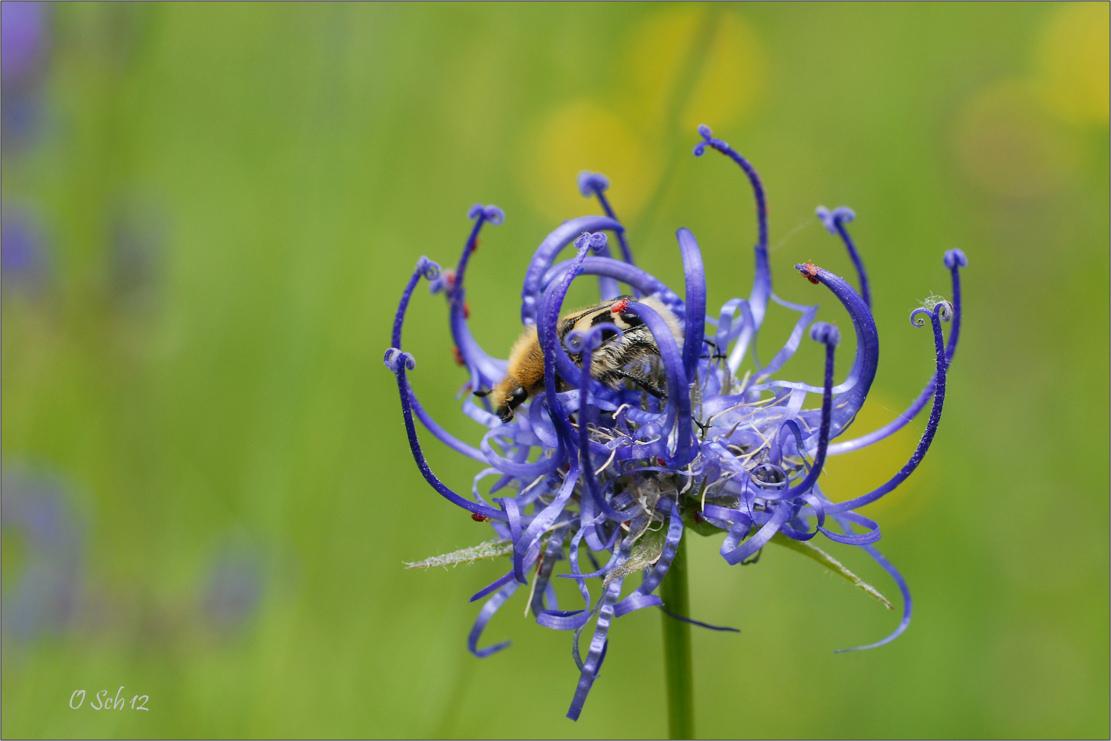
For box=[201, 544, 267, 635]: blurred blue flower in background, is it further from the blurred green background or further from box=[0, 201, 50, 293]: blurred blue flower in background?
box=[0, 201, 50, 293]: blurred blue flower in background

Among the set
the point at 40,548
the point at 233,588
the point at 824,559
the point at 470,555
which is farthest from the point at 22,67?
the point at 824,559

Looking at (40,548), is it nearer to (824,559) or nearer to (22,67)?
(22,67)

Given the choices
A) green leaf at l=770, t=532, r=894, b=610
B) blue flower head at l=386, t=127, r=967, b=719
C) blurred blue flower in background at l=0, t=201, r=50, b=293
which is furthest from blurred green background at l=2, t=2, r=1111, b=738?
green leaf at l=770, t=532, r=894, b=610

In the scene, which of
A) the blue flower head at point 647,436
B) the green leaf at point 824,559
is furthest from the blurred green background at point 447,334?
the green leaf at point 824,559

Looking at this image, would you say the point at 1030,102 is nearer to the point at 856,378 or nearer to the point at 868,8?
the point at 868,8

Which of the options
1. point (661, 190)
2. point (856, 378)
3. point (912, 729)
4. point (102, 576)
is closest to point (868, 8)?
→ point (661, 190)

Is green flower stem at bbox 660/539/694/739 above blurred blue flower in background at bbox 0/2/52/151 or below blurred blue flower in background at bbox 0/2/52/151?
below
